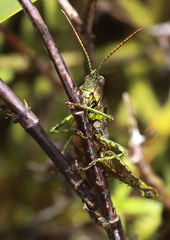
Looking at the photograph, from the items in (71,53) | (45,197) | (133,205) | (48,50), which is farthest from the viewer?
(71,53)

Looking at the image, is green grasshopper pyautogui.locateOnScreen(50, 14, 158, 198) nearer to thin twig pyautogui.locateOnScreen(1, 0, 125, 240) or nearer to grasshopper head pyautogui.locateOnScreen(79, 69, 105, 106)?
grasshopper head pyautogui.locateOnScreen(79, 69, 105, 106)

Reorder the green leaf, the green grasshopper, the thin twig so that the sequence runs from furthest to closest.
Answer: the green grasshopper
the green leaf
the thin twig

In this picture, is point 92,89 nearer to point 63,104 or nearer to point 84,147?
point 84,147

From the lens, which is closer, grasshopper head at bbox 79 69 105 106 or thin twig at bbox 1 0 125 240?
thin twig at bbox 1 0 125 240

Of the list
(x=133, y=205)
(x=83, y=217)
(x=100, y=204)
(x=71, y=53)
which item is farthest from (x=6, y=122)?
(x=100, y=204)

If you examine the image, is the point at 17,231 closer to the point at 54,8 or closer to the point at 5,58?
the point at 5,58

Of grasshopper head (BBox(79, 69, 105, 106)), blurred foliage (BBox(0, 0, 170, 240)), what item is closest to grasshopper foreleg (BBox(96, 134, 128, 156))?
grasshopper head (BBox(79, 69, 105, 106))
